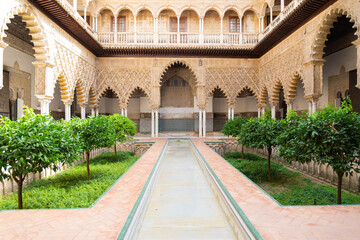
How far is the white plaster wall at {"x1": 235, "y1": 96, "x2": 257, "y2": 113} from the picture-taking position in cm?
1712

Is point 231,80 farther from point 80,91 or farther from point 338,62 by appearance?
point 80,91

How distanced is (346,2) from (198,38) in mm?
7891

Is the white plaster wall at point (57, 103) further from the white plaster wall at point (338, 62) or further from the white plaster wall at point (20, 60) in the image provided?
the white plaster wall at point (338, 62)

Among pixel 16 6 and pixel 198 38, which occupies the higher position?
pixel 198 38

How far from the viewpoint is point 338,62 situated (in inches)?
427

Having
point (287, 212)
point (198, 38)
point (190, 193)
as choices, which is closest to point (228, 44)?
point (198, 38)

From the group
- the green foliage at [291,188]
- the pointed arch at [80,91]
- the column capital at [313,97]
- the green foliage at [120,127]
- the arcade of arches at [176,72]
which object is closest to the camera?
the green foliage at [291,188]

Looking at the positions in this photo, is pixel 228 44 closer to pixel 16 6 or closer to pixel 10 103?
pixel 16 6

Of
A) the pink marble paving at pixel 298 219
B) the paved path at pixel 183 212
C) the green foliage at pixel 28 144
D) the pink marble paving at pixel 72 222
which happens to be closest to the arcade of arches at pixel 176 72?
the green foliage at pixel 28 144

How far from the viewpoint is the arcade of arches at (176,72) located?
325 inches

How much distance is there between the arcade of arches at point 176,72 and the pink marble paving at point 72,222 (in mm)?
4690

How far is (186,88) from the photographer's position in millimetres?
17266

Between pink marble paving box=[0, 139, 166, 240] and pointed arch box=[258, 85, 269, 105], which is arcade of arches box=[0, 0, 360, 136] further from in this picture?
pink marble paving box=[0, 139, 166, 240]

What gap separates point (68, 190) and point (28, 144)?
2363 millimetres
